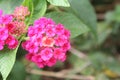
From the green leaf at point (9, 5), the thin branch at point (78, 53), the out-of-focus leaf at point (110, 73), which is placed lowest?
the out-of-focus leaf at point (110, 73)

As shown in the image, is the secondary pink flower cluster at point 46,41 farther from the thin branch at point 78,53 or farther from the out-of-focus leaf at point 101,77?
the thin branch at point 78,53

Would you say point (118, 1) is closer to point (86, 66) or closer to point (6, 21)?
point (86, 66)

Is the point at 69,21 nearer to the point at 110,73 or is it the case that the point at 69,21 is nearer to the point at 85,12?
the point at 85,12

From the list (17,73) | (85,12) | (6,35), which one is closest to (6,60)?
(6,35)

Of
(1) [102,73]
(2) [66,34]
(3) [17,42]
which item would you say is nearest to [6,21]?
(3) [17,42]

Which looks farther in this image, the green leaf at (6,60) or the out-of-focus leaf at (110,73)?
the out-of-focus leaf at (110,73)

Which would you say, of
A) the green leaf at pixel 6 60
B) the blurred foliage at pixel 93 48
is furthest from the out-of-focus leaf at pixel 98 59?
the green leaf at pixel 6 60

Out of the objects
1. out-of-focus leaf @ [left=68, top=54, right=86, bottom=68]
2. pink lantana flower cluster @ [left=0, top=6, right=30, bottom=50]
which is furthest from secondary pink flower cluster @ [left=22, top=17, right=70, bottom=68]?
out-of-focus leaf @ [left=68, top=54, right=86, bottom=68]
